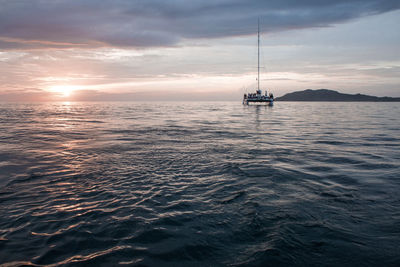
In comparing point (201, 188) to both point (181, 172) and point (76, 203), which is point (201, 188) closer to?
point (181, 172)

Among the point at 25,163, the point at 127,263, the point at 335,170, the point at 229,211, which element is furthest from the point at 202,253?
the point at 25,163

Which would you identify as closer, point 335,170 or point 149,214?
point 149,214

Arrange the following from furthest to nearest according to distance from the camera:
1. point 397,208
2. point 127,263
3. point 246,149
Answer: point 246,149, point 397,208, point 127,263

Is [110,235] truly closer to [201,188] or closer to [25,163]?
[201,188]

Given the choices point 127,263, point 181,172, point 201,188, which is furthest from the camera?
point 181,172

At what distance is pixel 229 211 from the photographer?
16.8 ft

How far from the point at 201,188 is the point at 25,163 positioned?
7494 millimetres

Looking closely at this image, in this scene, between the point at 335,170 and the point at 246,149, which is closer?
the point at 335,170

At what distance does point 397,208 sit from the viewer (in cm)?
526

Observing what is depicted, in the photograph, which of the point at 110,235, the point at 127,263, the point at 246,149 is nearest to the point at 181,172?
the point at 110,235

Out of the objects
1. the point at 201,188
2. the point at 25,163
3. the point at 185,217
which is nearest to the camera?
the point at 185,217

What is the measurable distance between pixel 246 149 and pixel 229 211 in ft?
24.7

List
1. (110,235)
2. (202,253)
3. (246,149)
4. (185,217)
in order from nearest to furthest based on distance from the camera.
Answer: (202,253), (110,235), (185,217), (246,149)

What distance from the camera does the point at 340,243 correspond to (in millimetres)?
3963
